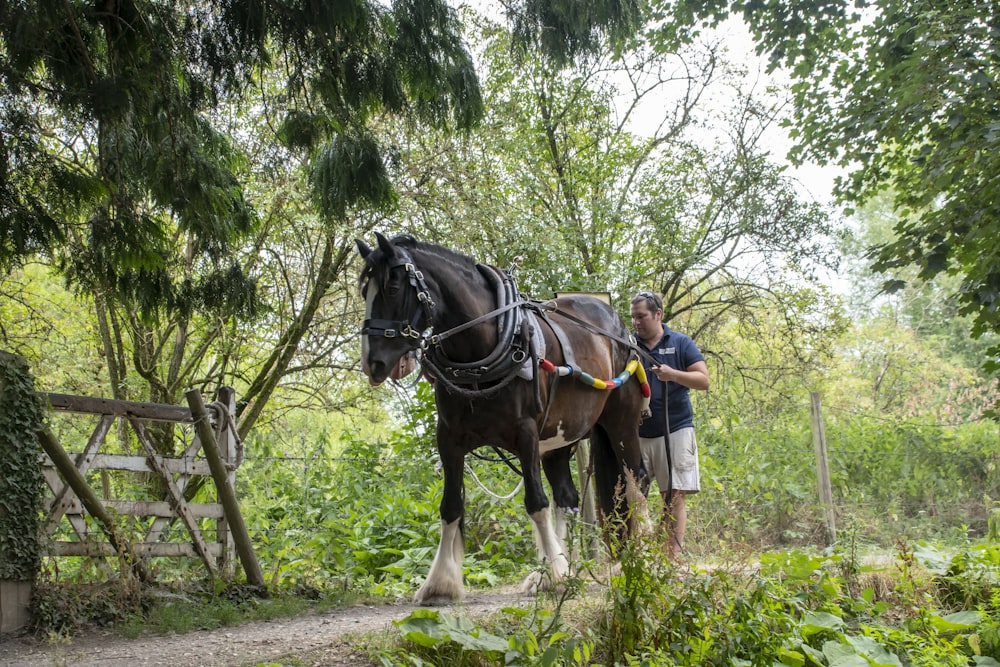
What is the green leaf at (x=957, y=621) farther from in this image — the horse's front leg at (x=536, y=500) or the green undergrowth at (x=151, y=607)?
the green undergrowth at (x=151, y=607)

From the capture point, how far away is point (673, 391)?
Answer: 566cm

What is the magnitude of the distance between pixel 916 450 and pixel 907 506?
29.4 inches

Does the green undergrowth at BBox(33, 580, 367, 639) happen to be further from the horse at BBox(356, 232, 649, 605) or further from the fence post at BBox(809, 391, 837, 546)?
the fence post at BBox(809, 391, 837, 546)

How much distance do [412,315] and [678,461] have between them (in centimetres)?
227

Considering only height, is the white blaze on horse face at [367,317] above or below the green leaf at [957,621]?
above

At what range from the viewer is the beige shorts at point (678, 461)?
5453 millimetres

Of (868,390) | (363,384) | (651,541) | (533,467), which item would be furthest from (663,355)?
(868,390)

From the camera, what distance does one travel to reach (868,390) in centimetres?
2362

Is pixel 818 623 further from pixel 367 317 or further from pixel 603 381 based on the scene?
pixel 367 317

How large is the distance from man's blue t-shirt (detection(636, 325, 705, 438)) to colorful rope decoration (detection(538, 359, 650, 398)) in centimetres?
12

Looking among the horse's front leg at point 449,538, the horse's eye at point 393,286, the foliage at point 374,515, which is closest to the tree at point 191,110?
the horse's eye at point 393,286

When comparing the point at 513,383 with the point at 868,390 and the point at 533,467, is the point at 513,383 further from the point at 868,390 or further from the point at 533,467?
the point at 868,390

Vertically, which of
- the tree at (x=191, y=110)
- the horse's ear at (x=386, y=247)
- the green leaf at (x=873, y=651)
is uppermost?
the tree at (x=191, y=110)

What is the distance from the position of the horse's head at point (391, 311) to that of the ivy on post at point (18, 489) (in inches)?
73.9
